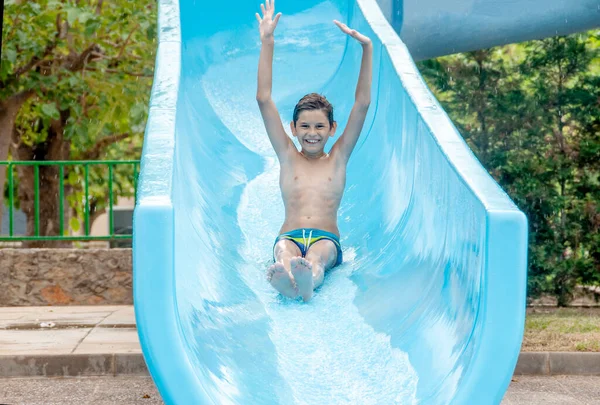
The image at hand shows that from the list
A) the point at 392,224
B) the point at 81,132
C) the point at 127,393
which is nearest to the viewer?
the point at 392,224

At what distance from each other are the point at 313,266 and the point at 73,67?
6.36m

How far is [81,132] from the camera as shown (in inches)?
356

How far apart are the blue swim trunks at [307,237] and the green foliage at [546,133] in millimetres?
3874

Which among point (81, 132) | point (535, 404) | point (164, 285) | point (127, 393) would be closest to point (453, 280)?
point (164, 285)

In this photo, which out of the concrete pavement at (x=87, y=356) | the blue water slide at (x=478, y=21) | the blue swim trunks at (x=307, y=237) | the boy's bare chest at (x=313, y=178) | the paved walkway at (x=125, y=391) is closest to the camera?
the blue swim trunks at (x=307, y=237)

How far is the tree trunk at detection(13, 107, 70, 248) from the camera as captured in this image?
32.1 feet

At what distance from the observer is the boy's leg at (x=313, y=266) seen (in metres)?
3.63

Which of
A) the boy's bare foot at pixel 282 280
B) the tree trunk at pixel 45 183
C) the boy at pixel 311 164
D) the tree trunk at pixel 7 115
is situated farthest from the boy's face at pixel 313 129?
the tree trunk at pixel 7 115

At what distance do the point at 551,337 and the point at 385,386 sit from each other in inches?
117

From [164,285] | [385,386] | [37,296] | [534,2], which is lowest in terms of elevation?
[37,296]

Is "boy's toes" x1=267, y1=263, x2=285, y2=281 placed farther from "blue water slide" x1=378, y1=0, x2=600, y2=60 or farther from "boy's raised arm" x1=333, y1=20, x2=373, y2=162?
"blue water slide" x1=378, y1=0, x2=600, y2=60

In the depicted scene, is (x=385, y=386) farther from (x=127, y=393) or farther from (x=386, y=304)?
(x=127, y=393)

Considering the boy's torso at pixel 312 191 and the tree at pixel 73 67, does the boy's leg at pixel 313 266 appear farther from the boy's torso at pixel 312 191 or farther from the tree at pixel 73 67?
the tree at pixel 73 67

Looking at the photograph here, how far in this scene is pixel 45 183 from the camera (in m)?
9.80
